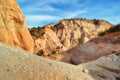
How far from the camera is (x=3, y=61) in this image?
12.6m

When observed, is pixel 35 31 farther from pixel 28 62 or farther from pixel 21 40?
pixel 28 62

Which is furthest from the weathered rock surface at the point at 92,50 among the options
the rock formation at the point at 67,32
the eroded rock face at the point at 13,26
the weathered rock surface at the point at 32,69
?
the rock formation at the point at 67,32

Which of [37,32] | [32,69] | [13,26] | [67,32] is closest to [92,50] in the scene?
[13,26]

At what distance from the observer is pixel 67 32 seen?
8038cm

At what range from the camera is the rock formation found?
7050 cm

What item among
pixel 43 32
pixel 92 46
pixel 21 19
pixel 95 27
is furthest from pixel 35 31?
pixel 21 19

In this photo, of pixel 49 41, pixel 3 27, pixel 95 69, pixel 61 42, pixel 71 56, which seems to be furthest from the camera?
pixel 61 42

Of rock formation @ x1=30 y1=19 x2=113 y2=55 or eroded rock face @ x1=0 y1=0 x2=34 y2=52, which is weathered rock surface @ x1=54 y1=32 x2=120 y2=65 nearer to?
eroded rock face @ x1=0 y1=0 x2=34 y2=52

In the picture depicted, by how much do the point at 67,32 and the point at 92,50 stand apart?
Result: 4912cm

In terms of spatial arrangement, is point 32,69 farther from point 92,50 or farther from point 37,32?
point 37,32

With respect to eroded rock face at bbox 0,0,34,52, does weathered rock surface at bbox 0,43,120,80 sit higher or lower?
lower

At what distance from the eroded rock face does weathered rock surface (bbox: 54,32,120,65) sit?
607cm

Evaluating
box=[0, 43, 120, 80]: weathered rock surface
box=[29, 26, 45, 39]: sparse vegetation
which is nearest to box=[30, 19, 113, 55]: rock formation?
box=[29, 26, 45, 39]: sparse vegetation

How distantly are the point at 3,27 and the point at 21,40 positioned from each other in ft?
7.30
